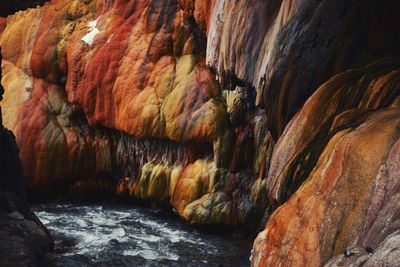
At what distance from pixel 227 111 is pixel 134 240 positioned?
20.8 ft

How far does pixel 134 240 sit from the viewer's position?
62.3 feet

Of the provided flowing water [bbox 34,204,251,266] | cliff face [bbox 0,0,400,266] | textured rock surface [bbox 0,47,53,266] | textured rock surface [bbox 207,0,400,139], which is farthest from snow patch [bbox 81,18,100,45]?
textured rock surface [bbox 207,0,400,139]

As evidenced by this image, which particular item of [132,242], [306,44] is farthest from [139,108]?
[306,44]

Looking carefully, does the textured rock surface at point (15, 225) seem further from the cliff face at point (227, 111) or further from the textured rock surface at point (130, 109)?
the textured rock surface at point (130, 109)

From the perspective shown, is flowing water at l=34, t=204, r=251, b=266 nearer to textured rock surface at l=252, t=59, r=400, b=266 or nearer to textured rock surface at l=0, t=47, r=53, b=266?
textured rock surface at l=0, t=47, r=53, b=266

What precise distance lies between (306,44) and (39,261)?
7810 millimetres

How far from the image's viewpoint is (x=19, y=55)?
1073 inches

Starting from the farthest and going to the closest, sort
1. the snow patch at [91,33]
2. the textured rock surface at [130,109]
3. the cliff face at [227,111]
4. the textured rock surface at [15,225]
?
the snow patch at [91,33]
the textured rock surface at [130,109]
the textured rock surface at [15,225]
the cliff face at [227,111]

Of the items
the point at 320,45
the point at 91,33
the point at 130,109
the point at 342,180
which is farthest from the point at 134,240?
the point at 342,180

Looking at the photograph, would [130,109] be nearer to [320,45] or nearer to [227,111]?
[227,111]

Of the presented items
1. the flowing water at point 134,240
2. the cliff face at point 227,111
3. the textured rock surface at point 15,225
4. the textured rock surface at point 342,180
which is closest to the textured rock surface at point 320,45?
the cliff face at point 227,111

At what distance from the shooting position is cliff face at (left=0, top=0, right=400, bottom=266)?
677 centimetres

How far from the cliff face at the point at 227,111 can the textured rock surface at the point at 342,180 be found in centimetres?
2

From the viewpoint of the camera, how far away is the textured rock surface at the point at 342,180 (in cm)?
592
